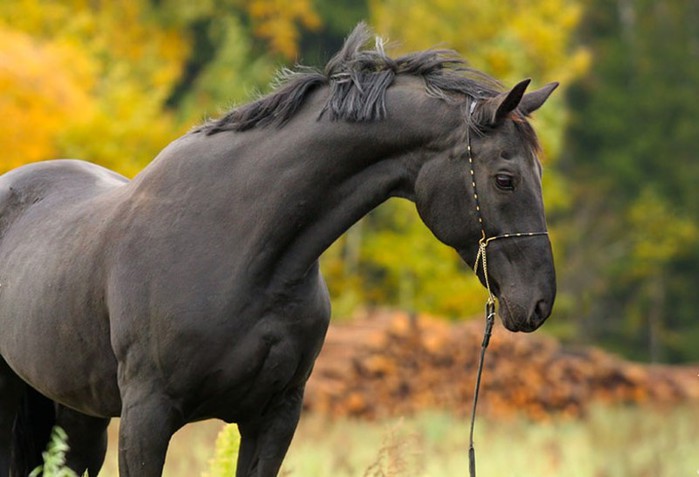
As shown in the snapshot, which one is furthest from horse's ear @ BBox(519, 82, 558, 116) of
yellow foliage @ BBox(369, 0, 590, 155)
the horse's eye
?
yellow foliage @ BBox(369, 0, 590, 155)

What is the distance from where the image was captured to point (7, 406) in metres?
6.55

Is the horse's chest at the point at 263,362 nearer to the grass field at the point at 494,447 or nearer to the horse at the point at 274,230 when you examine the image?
the horse at the point at 274,230

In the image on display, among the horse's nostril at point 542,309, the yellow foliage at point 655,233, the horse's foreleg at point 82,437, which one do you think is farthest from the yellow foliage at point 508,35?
the horse's nostril at point 542,309

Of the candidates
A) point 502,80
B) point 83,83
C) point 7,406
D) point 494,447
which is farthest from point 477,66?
point 7,406

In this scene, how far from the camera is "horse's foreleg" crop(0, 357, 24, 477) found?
6484 millimetres

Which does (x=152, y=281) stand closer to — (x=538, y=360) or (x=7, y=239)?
(x=7, y=239)

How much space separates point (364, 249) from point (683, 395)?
9.64m

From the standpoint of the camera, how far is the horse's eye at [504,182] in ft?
16.4

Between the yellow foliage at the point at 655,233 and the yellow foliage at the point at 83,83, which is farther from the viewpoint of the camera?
the yellow foliage at the point at 655,233

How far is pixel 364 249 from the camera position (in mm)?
27438

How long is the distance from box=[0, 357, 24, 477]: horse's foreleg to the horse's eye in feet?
9.07

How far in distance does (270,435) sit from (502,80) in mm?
9713

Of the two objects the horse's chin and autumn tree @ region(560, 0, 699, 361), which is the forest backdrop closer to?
autumn tree @ region(560, 0, 699, 361)

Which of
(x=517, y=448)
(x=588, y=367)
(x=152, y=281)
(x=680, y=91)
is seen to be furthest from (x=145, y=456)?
(x=680, y=91)
